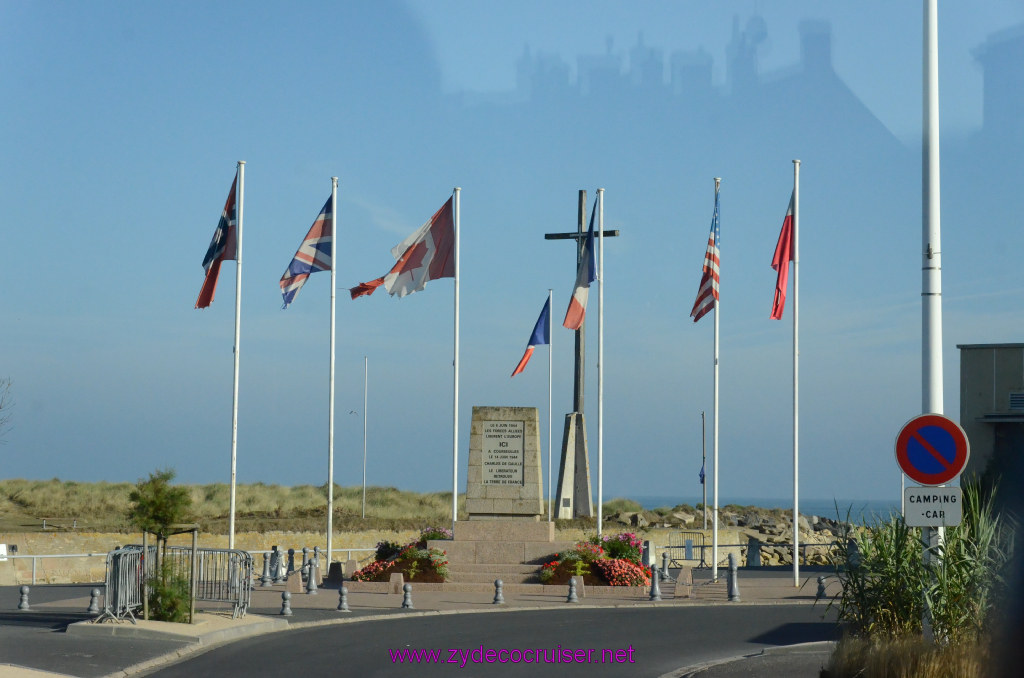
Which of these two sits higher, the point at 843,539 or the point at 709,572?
the point at 843,539

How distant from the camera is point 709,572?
36062 mm

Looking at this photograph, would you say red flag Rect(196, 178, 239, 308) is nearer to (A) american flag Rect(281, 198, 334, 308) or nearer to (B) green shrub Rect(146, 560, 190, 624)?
(A) american flag Rect(281, 198, 334, 308)

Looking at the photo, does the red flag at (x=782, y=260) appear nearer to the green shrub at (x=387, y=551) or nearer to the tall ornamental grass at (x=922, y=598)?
the green shrub at (x=387, y=551)

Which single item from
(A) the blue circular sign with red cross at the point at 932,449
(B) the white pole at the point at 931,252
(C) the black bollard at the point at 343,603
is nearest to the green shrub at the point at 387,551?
(C) the black bollard at the point at 343,603

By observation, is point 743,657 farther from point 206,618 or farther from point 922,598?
point 206,618

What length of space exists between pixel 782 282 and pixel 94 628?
57.6 ft

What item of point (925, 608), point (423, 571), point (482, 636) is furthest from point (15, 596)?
point (925, 608)

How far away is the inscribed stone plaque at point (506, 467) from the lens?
1182 inches

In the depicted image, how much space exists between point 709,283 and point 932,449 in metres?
18.3

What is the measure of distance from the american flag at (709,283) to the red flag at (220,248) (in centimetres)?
1162

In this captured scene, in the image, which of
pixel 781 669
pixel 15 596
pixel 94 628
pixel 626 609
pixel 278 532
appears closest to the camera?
pixel 781 669

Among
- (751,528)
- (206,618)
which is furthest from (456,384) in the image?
(751,528)

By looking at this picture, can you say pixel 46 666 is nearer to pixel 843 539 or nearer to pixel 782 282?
pixel 843 539

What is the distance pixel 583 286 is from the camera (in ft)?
98.0
